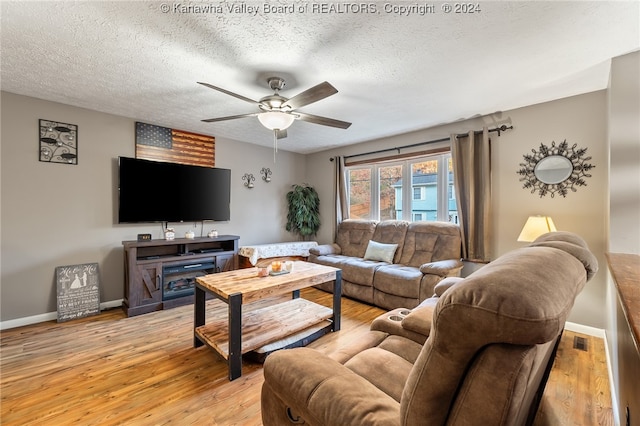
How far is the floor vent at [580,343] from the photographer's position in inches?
101

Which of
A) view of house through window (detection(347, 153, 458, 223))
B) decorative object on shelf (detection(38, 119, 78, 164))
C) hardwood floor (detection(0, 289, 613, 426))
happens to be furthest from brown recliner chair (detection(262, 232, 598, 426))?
decorative object on shelf (detection(38, 119, 78, 164))

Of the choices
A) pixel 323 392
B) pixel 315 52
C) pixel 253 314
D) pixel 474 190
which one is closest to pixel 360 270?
pixel 253 314

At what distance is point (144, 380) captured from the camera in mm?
2061

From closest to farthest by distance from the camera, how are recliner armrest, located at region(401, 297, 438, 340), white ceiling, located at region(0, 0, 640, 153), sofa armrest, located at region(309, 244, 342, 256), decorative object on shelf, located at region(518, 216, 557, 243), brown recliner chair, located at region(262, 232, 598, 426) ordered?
1. brown recliner chair, located at region(262, 232, 598, 426)
2. recliner armrest, located at region(401, 297, 438, 340)
3. white ceiling, located at region(0, 0, 640, 153)
4. decorative object on shelf, located at region(518, 216, 557, 243)
5. sofa armrest, located at region(309, 244, 342, 256)

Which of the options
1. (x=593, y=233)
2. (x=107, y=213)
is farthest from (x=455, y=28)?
(x=107, y=213)

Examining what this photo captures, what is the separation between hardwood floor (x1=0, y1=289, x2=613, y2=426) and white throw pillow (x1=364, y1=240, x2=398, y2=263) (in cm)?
130

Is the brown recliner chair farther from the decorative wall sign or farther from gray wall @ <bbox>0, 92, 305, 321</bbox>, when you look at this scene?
gray wall @ <bbox>0, 92, 305, 321</bbox>

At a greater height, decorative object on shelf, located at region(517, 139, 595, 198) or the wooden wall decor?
the wooden wall decor

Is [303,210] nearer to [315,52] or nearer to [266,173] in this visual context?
[266,173]

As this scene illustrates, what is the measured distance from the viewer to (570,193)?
2963mm

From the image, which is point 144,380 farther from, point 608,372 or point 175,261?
point 608,372

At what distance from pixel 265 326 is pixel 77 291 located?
2399 millimetres

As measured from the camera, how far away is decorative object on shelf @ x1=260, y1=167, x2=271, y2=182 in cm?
515

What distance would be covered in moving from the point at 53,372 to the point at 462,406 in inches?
116
